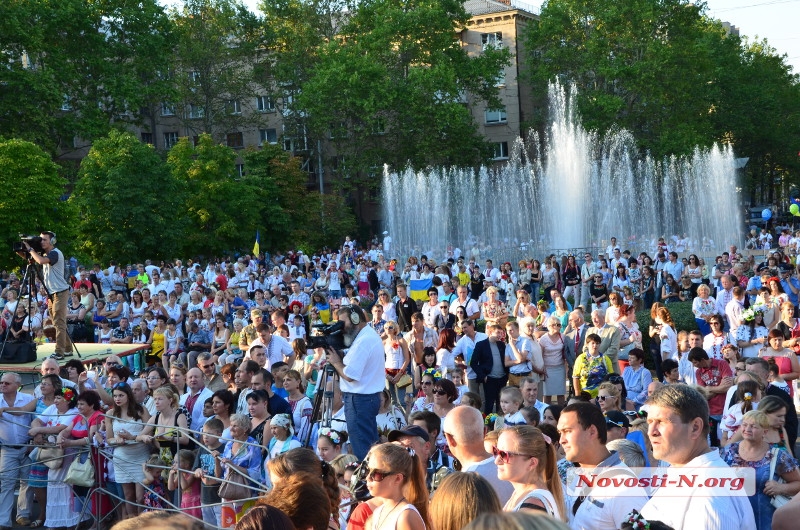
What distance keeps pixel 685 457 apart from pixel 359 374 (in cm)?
485

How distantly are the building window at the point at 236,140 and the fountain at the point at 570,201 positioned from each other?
15816 mm

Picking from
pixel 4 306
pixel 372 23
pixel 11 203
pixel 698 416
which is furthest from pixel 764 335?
pixel 372 23

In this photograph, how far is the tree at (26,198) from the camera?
33.9m

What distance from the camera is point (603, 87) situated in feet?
174

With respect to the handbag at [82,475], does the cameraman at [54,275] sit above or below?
above

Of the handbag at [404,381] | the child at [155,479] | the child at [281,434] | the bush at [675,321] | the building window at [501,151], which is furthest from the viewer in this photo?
the building window at [501,151]

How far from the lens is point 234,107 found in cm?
6253

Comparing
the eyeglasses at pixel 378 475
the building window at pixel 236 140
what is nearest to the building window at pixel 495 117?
the building window at pixel 236 140

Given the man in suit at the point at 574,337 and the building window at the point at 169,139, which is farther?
the building window at the point at 169,139

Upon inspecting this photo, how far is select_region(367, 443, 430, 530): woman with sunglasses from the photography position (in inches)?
199

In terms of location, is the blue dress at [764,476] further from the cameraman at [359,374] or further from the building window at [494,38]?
the building window at [494,38]

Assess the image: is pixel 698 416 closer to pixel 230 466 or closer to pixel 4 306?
pixel 230 466

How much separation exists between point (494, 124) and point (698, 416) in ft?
193

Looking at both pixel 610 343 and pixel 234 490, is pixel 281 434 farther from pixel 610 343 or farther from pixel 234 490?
pixel 610 343
